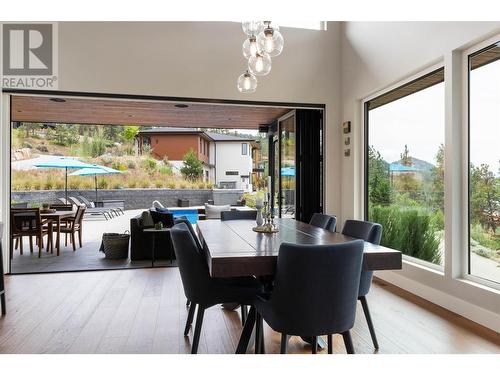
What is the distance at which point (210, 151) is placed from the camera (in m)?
23.8

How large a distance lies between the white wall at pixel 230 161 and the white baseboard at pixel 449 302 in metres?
19.1

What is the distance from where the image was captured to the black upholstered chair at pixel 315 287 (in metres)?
1.75

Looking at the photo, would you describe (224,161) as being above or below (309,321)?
above

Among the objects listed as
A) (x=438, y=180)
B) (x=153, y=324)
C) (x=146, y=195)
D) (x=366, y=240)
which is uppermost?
(x=438, y=180)

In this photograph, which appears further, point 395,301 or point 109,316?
point 395,301

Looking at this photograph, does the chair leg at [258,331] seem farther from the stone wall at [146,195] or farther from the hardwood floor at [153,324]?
the stone wall at [146,195]

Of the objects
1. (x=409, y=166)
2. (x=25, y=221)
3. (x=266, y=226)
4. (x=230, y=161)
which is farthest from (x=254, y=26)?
(x=230, y=161)

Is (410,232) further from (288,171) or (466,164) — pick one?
(288,171)

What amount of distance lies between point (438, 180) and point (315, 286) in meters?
2.54

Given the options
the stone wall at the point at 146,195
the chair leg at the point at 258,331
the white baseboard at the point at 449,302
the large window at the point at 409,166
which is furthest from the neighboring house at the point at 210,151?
the chair leg at the point at 258,331

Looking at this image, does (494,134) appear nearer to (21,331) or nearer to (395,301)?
(395,301)
